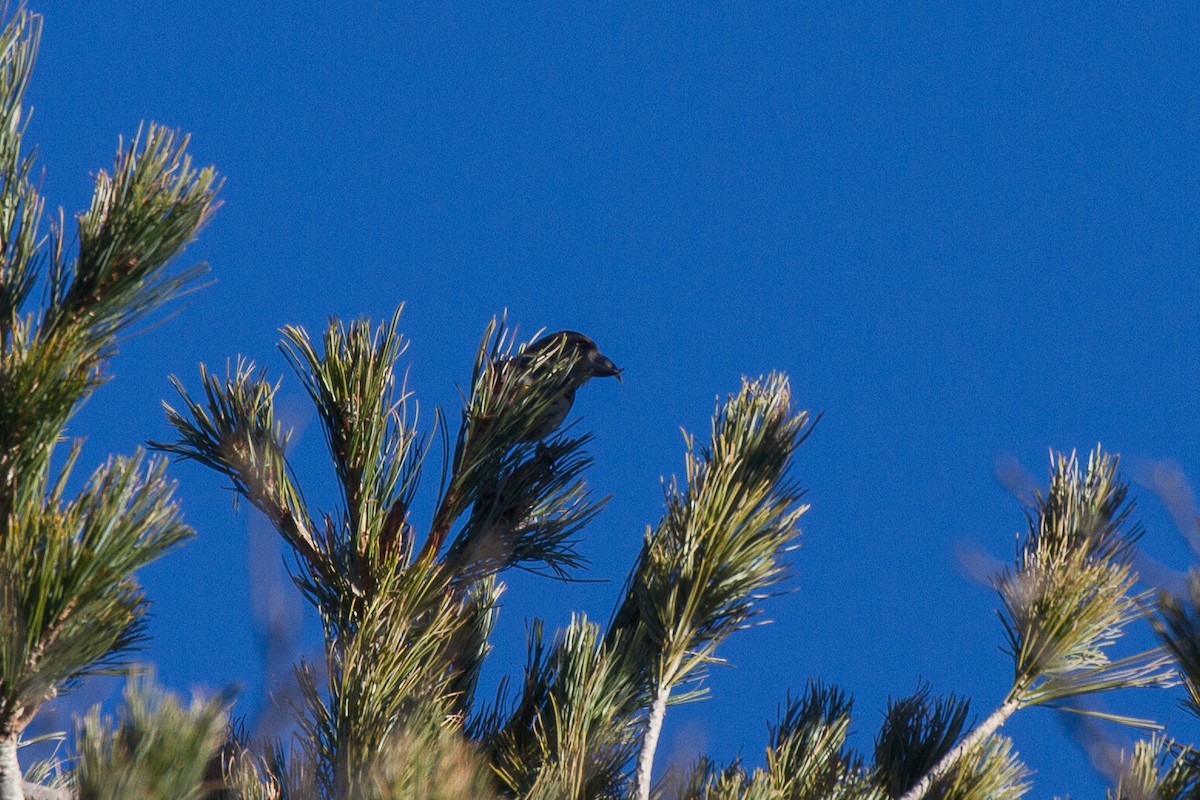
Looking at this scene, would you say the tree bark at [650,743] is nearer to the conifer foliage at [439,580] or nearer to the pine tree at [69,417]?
the conifer foliage at [439,580]

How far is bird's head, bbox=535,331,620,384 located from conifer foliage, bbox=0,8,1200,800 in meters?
0.05

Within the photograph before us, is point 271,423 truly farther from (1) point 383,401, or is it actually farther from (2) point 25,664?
(2) point 25,664

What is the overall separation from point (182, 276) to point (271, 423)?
53 cm

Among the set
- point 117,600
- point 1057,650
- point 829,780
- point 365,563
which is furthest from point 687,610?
point 117,600

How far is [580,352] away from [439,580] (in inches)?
31.4

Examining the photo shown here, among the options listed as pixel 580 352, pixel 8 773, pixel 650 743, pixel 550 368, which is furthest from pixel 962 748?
pixel 8 773

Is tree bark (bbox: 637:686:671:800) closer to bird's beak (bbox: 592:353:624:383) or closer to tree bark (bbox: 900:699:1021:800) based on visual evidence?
tree bark (bbox: 900:699:1021:800)

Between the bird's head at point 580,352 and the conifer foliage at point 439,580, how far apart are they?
0.16 feet

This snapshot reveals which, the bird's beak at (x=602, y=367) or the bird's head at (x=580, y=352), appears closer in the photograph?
the bird's head at (x=580, y=352)

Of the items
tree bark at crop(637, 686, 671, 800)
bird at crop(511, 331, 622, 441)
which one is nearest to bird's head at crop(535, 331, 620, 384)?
bird at crop(511, 331, 622, 441)

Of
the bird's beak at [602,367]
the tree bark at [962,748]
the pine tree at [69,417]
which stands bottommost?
the tree bark at [962,748]

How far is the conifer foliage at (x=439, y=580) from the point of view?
179 cm

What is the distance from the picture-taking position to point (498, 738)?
2.47 m

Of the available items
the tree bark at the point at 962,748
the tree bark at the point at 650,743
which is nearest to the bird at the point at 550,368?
the tree bark at the point at 650,743
